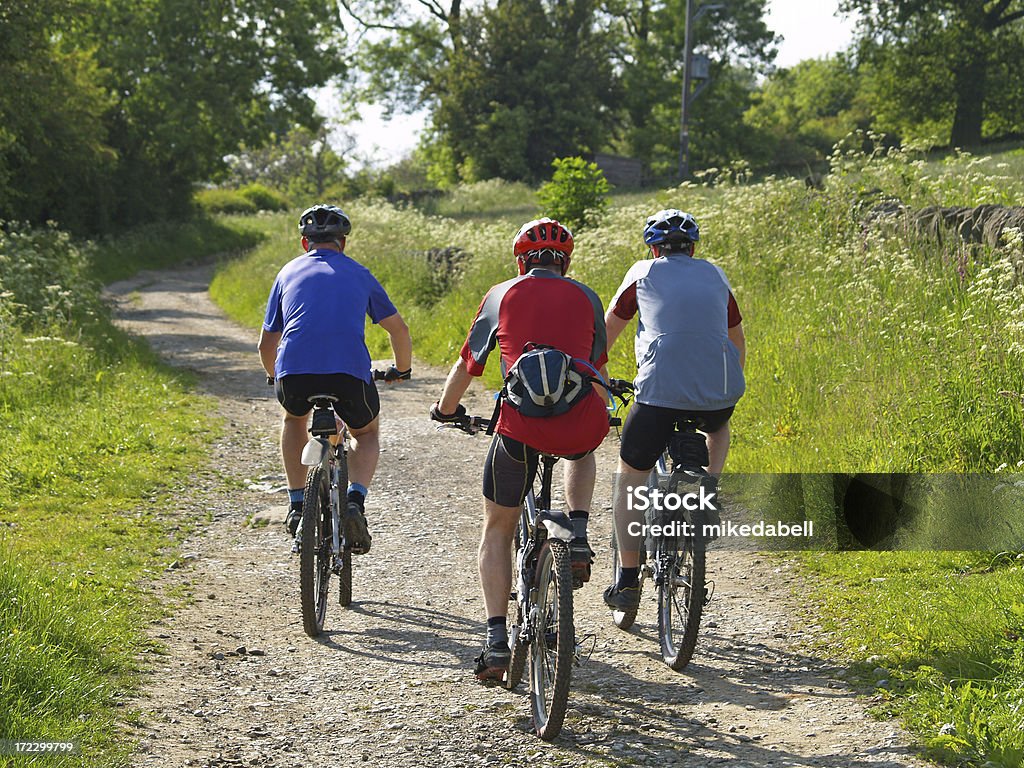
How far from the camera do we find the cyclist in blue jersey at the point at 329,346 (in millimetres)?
5906

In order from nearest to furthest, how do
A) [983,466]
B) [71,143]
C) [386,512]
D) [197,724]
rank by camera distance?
[197,724], [983,466], [386,512], [71,143]

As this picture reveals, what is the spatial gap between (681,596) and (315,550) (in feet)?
6.52

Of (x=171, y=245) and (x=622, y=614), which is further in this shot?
(x=171, y=245)

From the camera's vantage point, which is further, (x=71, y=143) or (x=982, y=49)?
(x=982, y=49)

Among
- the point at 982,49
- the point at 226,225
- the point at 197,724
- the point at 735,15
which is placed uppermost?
the point at 735,15

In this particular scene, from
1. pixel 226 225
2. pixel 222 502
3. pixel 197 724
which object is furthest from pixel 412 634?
pixel 226 225

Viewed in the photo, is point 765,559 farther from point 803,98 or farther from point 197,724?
point 803,98

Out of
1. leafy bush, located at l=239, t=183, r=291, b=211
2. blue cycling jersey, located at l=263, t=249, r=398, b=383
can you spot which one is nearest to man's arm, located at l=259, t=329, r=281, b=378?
blue cycling jersey, located at l=263, t=249, r=398, b=383

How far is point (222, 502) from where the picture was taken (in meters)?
9.04

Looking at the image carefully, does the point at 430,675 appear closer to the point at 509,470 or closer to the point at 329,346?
the point at 509,470

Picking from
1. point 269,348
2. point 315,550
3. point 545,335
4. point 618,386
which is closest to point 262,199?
point 269,348

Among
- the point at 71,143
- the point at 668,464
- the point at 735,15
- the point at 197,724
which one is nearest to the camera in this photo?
the point at 197,724

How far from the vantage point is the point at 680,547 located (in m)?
5.21

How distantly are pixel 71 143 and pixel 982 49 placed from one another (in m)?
36.7
